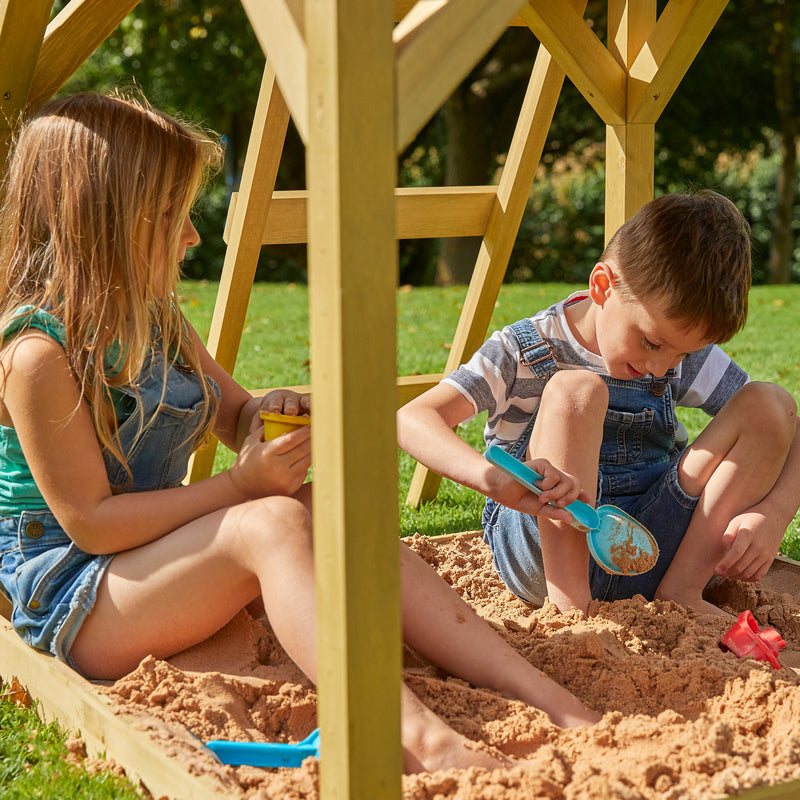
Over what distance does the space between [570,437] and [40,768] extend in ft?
4.04

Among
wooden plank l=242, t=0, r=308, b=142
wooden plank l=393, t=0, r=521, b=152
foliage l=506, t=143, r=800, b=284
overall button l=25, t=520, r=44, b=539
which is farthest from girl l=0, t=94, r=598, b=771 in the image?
foliage l=506, t=143, r=800, b=284

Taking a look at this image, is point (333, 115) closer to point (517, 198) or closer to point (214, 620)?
point (214, 620)

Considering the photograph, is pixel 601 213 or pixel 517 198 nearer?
pixel 517 198

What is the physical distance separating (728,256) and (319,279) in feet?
4.29

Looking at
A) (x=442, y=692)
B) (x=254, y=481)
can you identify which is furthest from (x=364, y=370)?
(x=442, y=692)

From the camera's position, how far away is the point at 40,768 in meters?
1.81

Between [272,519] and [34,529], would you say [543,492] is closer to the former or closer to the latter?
[272,519]

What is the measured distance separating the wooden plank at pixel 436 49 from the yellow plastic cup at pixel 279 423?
715mm

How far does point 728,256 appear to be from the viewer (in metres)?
2.28

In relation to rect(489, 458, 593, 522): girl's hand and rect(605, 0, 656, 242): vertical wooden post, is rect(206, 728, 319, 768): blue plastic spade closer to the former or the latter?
rect(489, 458, 593, 522): girl's hand

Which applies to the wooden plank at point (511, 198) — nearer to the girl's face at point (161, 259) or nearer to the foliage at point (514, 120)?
the girl's face at point (161, 259)

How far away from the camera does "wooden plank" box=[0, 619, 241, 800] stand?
158 cm

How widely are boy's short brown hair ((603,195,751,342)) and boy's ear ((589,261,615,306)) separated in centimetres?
2

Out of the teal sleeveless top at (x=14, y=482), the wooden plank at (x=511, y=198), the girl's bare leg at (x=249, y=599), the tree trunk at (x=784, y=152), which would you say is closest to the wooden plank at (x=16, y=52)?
the teal sleeveless top at (x=14, y=482)
